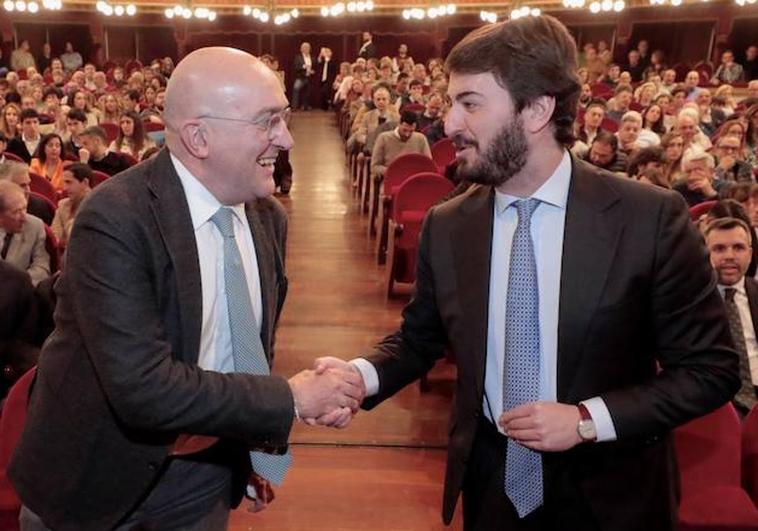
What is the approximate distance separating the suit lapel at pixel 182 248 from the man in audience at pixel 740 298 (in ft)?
8.01

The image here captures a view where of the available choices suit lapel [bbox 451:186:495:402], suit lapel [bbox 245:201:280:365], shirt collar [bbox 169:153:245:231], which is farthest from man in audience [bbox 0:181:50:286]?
suit lapel [bbox 451:186:495:402]

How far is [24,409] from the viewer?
213cm

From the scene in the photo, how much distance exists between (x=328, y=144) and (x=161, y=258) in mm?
13086

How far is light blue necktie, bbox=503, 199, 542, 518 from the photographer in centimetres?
150

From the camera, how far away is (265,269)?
1696 mm

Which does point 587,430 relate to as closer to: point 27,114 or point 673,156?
point 673,156

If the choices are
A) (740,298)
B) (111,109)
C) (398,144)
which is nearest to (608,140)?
(398,144)

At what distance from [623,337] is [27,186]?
4.73 metres

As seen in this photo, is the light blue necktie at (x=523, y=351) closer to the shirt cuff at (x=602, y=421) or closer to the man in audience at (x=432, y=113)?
the shirt cuff at (x=602, y=421)

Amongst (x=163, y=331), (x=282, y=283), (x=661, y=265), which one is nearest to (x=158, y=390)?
(x=163, y=331)

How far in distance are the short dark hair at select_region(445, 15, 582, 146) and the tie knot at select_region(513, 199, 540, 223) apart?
171mm

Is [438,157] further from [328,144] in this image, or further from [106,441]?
[106,441]

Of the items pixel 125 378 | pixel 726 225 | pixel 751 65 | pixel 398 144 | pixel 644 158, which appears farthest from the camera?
pixel 751 65

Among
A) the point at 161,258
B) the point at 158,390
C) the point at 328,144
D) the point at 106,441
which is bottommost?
the point at 328,144
